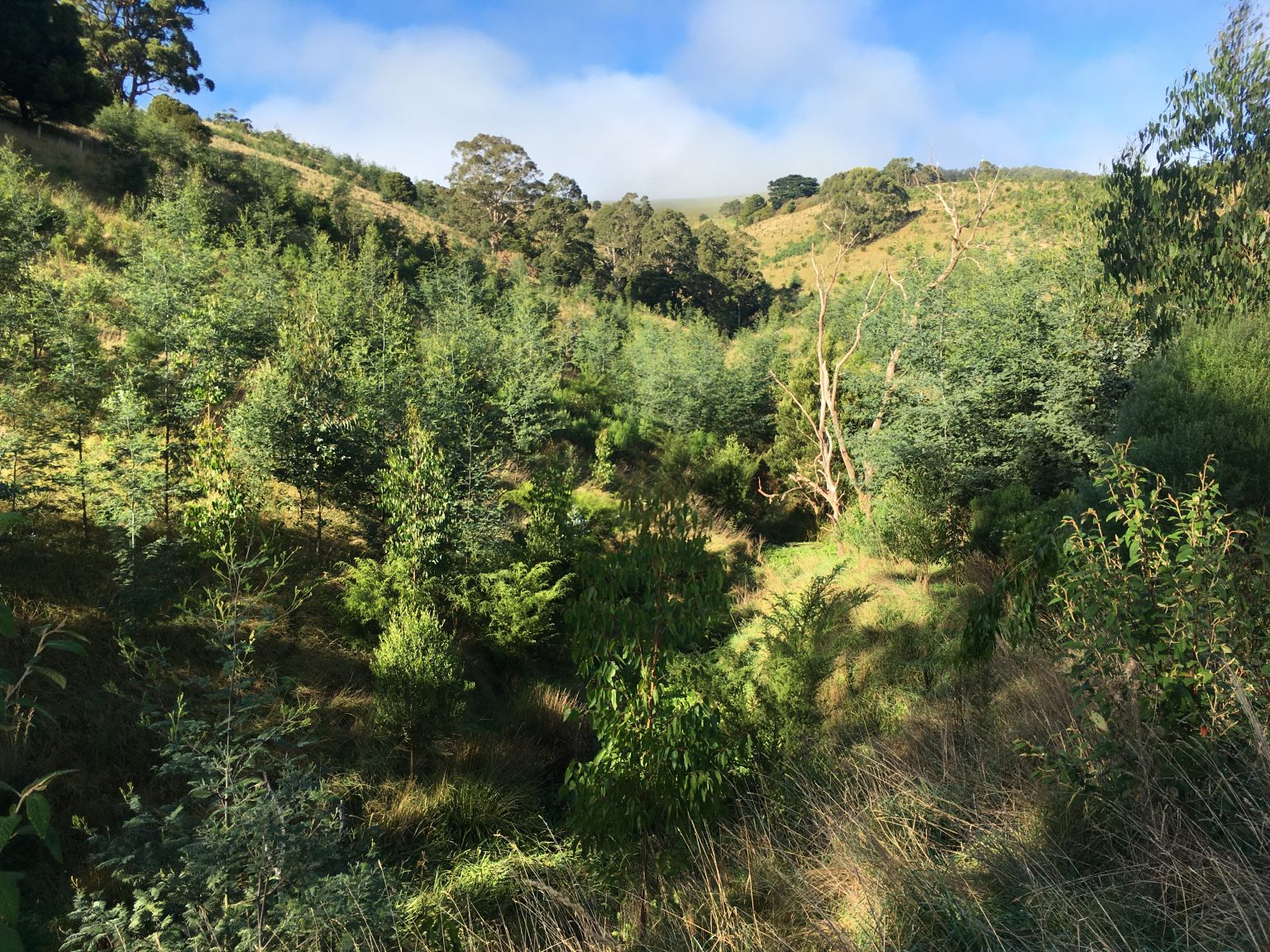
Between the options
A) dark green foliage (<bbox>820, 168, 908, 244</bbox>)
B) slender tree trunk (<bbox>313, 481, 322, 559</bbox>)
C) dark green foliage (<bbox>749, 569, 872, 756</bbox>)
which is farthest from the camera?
dark green foliage (<bbox>820, 168, 908, 244</bbox>)

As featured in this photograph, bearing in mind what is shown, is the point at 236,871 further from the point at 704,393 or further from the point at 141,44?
the point at 141,44

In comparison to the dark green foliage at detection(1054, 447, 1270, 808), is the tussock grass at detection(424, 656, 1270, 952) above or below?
below

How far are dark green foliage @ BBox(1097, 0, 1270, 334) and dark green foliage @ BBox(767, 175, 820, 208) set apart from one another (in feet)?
243

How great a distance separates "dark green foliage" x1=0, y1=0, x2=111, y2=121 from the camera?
2052cm

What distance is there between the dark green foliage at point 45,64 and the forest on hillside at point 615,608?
0.18 metres

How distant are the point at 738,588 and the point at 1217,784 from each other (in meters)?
11.2

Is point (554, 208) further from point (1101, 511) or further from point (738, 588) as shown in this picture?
point (1101, 511)

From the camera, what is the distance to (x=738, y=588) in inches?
555

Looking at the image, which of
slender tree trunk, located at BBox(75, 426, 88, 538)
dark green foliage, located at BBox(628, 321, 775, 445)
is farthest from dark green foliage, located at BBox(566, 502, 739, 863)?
dark green foliage, located at BBox(628, 321, 775, 445)

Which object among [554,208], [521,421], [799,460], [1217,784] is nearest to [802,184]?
[554,208]

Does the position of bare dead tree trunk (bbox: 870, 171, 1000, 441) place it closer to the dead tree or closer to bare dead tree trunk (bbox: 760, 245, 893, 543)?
the dead tree

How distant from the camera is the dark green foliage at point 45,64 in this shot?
20.5 meters

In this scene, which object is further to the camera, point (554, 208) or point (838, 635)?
point (554, 208)

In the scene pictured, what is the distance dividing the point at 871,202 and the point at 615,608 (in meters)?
54.0
